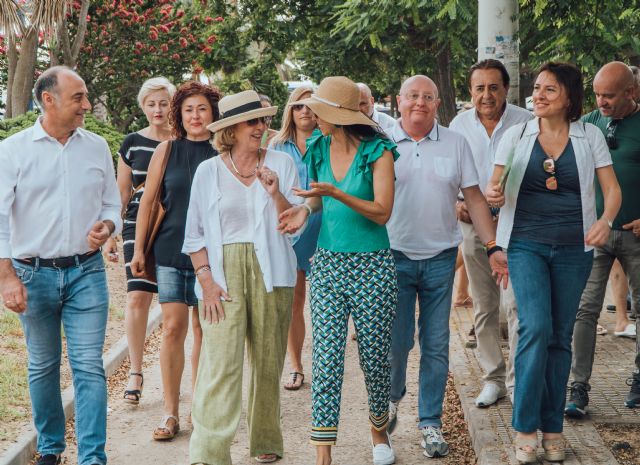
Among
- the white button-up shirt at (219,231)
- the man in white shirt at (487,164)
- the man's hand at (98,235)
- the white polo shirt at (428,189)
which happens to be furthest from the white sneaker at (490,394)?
the man's hand at (98,235)

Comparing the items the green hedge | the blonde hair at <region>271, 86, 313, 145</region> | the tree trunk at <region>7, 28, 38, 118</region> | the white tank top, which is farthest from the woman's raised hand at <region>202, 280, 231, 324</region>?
the tree trunk at <region>7, 28, 38, 118</region>

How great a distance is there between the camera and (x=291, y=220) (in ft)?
17.3

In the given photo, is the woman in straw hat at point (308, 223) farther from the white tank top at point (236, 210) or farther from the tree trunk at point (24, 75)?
the tree trunk at point (24, 75)

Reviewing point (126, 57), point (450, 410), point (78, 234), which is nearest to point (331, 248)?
point (78, 234)

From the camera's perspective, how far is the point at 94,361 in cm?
543

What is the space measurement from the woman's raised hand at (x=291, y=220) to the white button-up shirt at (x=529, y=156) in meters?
1.14

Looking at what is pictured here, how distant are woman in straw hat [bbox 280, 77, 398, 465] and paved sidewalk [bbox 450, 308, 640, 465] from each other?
86 centimetres

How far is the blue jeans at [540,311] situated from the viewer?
5.30 meters

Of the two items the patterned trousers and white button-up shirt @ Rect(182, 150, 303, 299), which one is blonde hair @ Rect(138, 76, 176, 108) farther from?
the patterned trousers

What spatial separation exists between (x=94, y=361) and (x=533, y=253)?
246 cm

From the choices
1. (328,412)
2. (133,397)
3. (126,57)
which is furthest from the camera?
(126,57)

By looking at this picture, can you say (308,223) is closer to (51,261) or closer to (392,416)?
(392,416)

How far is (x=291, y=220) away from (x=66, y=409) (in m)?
2.62

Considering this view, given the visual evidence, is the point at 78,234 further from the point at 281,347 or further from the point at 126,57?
the point at 126,57
